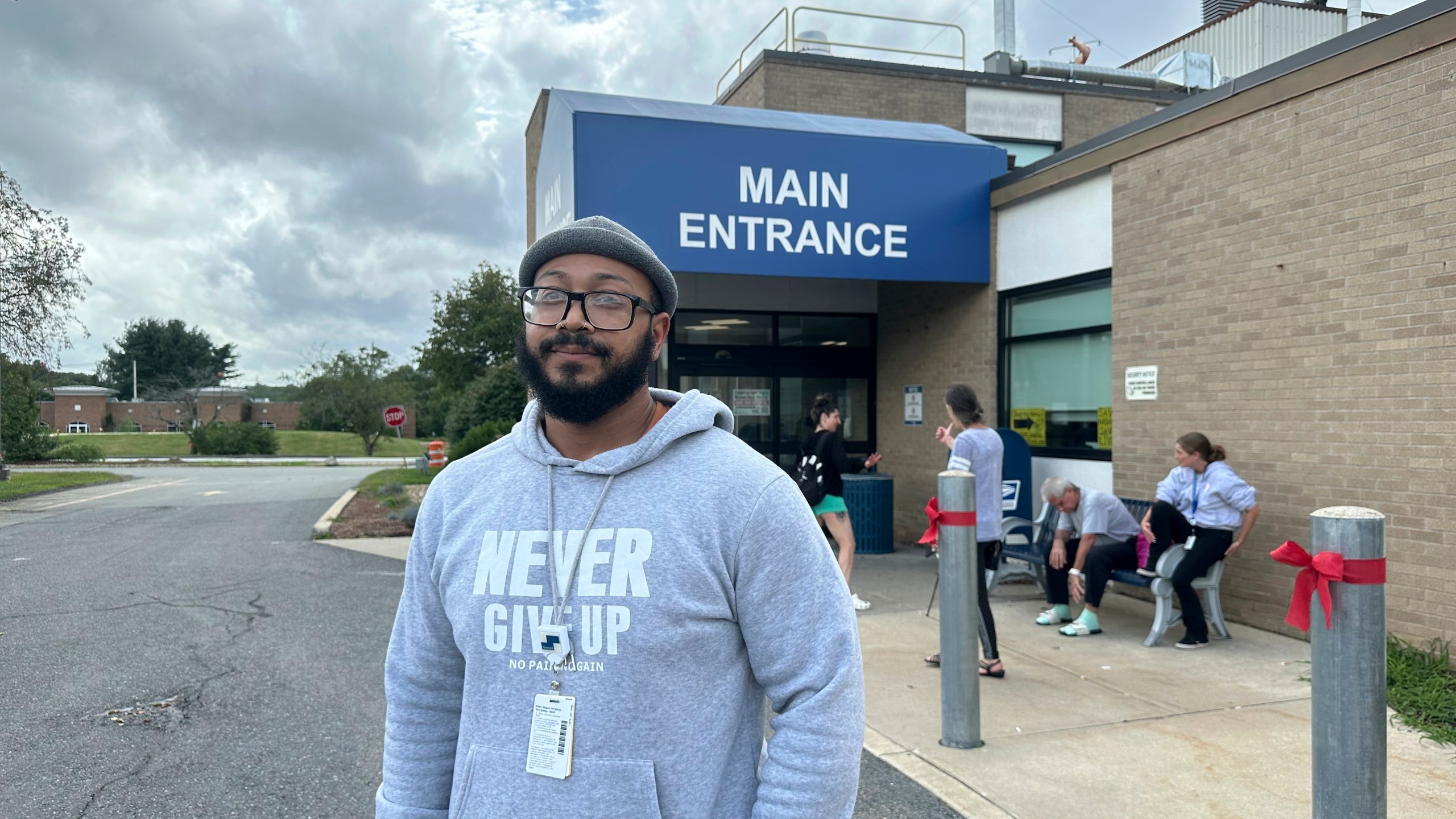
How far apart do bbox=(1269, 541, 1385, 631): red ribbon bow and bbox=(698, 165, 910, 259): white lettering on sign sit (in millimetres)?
7130

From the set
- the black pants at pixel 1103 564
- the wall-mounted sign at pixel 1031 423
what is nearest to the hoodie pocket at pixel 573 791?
the black pants at pixel 1103 564

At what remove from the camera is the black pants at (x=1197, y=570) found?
22.1 feet

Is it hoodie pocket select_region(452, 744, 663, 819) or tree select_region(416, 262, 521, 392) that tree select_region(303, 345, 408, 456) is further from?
hoodie pocket select_region(452, 744, 663, 819)

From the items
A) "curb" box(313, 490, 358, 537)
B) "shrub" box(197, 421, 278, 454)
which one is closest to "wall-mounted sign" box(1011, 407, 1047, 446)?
"curb" box(313, 490, 358, 537)

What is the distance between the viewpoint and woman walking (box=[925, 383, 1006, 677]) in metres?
5.93

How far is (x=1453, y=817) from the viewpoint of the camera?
154 inches

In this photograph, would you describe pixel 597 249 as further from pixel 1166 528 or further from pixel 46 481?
pixel 46 481

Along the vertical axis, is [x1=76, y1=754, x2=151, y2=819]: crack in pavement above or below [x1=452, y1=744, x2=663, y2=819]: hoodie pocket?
below

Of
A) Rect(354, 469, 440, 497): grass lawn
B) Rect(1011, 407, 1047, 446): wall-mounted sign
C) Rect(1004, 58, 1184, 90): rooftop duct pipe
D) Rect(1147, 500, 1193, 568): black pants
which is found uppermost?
Rect(1004, 58, 1184, 90): rooftop duct pipe

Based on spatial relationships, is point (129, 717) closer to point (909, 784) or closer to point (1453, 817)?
point (909, 784)

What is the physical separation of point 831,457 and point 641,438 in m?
6.13

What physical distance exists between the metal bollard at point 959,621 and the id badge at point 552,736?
3.20m

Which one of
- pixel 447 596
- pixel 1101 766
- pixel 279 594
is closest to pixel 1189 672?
pixel 1101 766

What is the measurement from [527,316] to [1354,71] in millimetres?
6521
